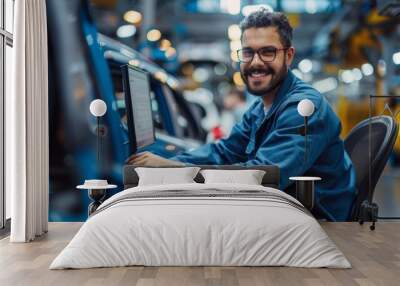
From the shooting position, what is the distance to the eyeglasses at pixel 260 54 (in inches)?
277

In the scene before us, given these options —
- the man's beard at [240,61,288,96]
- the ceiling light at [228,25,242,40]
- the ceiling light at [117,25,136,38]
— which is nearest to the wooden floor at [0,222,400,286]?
the man's beard at [240,61,288,96]

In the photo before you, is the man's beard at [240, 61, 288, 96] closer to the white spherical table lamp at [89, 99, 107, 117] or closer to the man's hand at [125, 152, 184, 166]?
the man's hand at [125, 152, 184, 166]

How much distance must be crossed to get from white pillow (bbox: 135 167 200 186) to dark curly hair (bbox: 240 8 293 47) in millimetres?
1913

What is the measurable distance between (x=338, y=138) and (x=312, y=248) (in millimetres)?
2801

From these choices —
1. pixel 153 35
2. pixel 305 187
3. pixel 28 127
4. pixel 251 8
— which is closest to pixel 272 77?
pixel 251 8

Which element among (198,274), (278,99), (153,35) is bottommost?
(198,274)

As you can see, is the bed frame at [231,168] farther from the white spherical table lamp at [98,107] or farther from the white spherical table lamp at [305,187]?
the white spherical table lamp at [98,107]

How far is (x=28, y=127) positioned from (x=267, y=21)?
122 inches

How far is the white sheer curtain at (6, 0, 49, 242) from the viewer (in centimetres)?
575

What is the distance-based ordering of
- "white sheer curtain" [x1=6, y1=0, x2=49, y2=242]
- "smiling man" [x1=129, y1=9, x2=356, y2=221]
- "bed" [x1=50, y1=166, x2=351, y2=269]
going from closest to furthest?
"bed" [x1=50, y1=166, x2=351, y2=269] < "white sheer curtain" [x1=6, y1=0, x2=49, y2=242] < "smiling man" [x1=129, y1=9, x2=356, y2=221]

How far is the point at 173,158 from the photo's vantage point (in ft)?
23.2

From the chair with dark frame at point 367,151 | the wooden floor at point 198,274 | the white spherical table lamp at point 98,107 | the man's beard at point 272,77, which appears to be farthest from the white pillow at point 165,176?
the chair with dark frame at point 367,151

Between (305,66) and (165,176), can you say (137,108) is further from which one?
(305,66)

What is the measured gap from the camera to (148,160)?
6996mm
